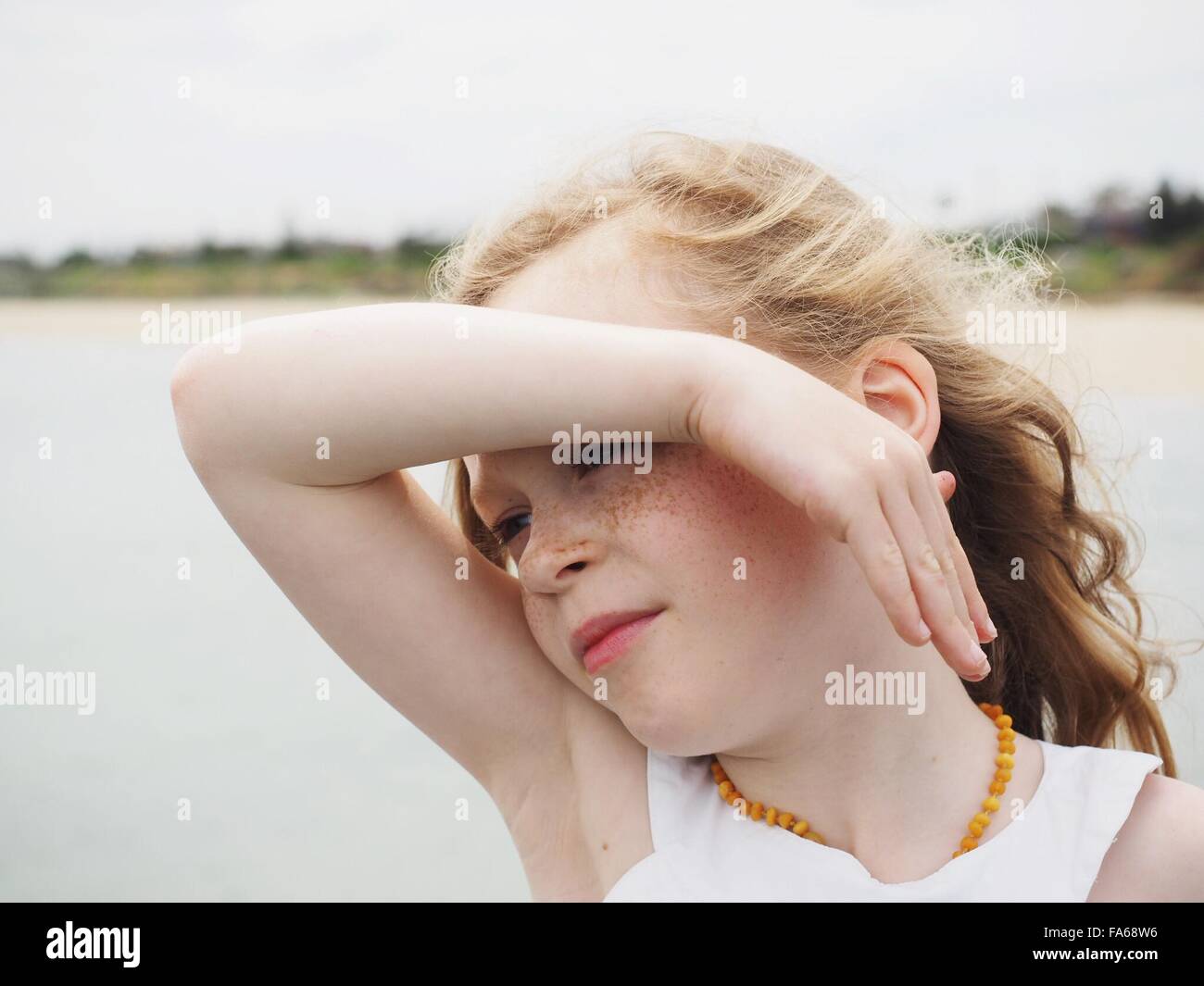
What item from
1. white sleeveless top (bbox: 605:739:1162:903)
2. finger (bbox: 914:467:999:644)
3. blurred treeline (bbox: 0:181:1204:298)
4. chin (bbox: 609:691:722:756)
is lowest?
white sleeveless top (bbox: 605:739:1162:903)

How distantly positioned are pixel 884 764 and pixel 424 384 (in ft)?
1.72

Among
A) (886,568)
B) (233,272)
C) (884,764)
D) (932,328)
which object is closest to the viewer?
(886,568)

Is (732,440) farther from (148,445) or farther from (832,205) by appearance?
(148,445)

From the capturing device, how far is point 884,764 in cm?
104

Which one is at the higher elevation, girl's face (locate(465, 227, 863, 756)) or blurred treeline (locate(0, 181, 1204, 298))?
blurred treeline (locate(0, 181, 1204, 298))

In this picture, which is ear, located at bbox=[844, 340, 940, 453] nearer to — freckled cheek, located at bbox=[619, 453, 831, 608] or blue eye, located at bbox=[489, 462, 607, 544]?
freckled cheek, located at bbox=[619, 453, 831, 608]

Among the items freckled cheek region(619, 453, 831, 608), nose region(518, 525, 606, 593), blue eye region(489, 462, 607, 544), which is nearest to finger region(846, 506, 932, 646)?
freckled cheek region(619, 453, 831, 608)

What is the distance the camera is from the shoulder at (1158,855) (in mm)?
982

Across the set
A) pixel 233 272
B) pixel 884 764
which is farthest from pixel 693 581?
pixel 233 272

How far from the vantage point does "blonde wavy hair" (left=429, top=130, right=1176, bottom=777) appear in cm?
107

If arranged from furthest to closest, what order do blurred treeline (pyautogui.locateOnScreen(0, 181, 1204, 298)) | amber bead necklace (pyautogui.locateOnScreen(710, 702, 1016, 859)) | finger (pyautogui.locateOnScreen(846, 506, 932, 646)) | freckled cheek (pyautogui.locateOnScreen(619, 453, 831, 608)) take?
blurred treeline (pyautogui.locateOnScreen(0, 181, 1204, 298)), amber bead necklace (pyautogui.locateOnScreen(710, 702, 1016, 859)), freckled cheek (pyautogui.locateOnScreen(619, 453, 831, 608)), finger (pyautogui.locateOnScreen(846, 506, 932, 646))

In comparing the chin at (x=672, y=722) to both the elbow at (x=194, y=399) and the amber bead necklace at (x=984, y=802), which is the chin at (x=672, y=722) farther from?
the elbow at (x=194, y=399)

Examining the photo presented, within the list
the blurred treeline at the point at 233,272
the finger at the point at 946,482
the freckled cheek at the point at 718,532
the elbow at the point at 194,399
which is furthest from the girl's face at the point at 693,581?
the blurred treeline at the point at 233,272

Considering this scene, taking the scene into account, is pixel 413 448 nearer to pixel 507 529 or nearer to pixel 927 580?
pixel 507 529
